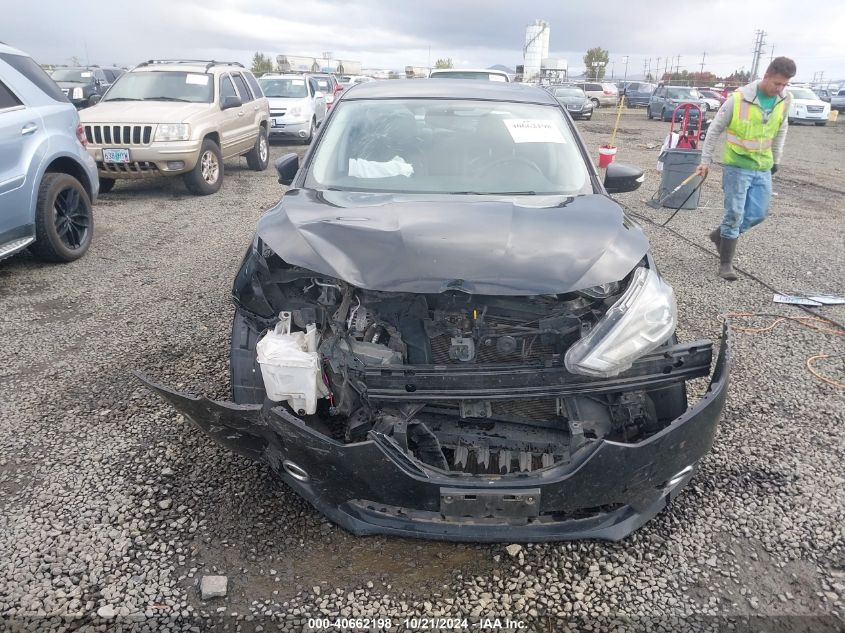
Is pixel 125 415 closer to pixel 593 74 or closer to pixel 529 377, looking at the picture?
pixel 529 377

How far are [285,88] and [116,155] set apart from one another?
7.69 meters

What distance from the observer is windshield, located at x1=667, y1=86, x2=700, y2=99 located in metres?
25.3

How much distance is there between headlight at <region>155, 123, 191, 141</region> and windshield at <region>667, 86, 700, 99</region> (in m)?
22.8

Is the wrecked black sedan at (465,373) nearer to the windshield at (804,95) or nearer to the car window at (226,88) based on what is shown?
the car window at (226,88)

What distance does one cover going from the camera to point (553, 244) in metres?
2.36

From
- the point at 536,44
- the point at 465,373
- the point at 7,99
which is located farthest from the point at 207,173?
the point at 536,44

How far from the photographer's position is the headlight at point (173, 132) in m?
8.30

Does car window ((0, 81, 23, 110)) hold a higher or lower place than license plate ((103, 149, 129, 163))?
higher

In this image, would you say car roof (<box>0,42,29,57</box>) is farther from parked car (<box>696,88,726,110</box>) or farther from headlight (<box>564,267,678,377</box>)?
parked car (<box>696,88,726,110</box>)

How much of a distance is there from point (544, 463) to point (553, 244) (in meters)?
0.86

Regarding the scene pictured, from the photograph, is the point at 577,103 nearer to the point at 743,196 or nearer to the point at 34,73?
the point at 743,196

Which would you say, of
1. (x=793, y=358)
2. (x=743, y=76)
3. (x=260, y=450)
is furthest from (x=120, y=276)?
(x=743, y=76)

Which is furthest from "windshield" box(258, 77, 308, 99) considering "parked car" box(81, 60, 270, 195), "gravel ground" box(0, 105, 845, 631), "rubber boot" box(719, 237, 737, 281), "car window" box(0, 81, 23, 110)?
"rubber boot" box(719, 237, 737, 281)

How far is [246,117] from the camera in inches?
415
